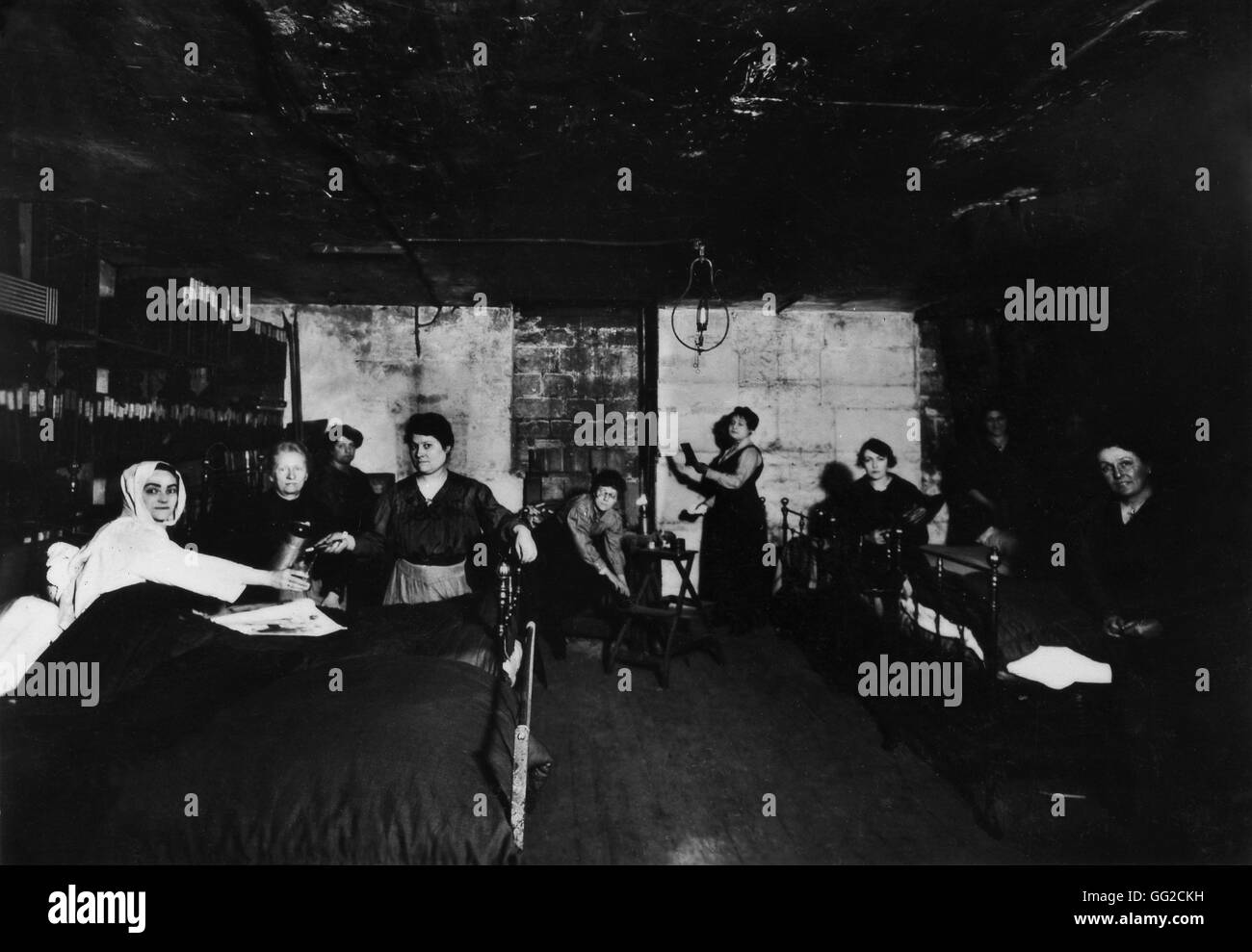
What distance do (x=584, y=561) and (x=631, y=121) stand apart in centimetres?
345

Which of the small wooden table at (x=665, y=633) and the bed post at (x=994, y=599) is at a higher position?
the bed post at (x=994, y=599)

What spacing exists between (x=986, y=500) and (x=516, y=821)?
5.85 meters

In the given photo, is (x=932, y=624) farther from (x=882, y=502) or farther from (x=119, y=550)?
(x=119, y=550)

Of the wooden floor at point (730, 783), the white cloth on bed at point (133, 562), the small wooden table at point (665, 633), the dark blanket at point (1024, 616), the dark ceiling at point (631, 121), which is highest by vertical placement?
the dark ceiling at point (631, 121)

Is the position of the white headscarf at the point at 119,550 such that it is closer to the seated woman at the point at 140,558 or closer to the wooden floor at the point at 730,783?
the seated woman at the point at 140,558

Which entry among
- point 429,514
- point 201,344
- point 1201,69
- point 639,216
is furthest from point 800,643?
point 201,344

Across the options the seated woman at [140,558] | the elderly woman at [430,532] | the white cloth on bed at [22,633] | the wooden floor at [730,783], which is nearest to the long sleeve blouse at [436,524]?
the elderly woman at [430,532]

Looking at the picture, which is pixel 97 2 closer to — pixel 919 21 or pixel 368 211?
pixel 368 211

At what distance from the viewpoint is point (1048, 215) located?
396 centimetres

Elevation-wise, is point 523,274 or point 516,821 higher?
point 523,274

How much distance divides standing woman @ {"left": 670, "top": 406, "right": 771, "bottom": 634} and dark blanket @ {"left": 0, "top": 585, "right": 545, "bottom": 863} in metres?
3.93

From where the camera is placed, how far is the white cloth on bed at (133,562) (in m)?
3.38

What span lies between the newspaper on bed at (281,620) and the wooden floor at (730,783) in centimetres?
147

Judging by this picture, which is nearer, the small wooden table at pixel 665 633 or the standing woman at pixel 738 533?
the small wooden table at pixel 665 633
